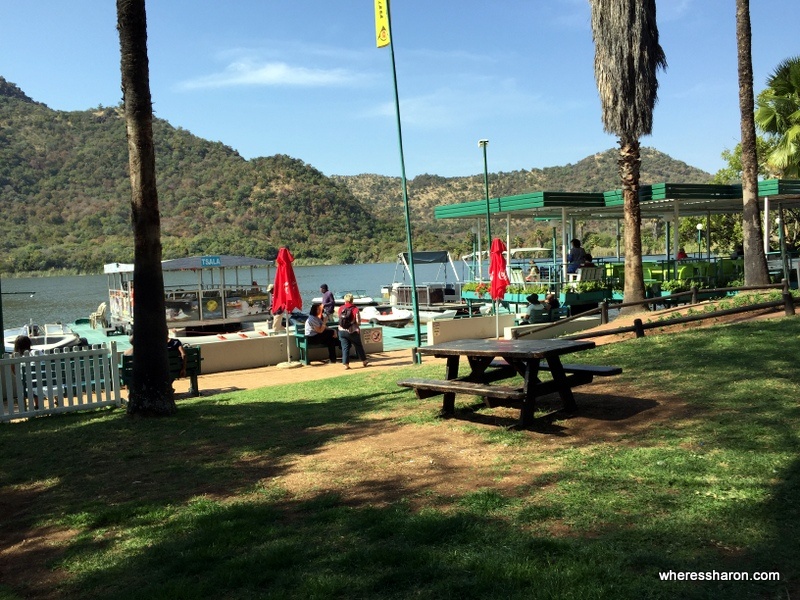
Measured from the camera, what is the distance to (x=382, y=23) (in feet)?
51.8

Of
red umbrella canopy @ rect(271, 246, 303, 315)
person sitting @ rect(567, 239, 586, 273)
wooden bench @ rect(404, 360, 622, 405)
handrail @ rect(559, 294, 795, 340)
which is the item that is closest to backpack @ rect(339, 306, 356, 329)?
red umbrella canopy @ rect(271, 246, 303, 315)

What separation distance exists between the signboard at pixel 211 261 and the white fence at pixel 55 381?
1375 centimetres

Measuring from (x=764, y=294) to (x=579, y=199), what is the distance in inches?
311

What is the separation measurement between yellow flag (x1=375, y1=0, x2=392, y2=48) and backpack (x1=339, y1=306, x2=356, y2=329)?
5589mm

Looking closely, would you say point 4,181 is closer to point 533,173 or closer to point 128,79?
point 533,173

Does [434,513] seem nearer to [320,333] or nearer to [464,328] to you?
[320,333]

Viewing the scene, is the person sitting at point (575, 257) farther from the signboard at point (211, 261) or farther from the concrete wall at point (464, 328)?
the signboard at point (211, 261)

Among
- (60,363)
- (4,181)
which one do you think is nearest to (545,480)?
(60,363)

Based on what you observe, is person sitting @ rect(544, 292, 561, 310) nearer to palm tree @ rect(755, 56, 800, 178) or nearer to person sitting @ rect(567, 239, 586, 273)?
person sitting @ rect(567, 239, 586, 273)

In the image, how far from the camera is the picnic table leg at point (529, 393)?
253 inches

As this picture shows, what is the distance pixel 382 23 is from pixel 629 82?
6.21 meters

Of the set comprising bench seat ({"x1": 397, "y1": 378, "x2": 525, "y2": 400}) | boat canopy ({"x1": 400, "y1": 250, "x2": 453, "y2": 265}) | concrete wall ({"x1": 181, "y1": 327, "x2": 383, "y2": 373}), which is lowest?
concrete wall ({"x1": 181, "y1": 327, "x2": 383, "y2": 373})

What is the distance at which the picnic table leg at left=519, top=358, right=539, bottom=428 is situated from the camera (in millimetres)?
6426

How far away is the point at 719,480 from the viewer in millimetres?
4723
